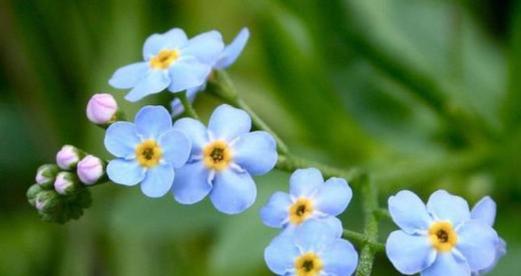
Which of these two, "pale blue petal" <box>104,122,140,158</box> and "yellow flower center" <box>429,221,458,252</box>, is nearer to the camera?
"yellow flower center" <box>429,221,458,252</box>

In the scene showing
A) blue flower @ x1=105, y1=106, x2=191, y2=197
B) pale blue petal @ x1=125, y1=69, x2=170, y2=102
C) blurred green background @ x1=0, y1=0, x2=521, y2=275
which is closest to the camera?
blue flower @ x1=105, y1=106, x2=191, y2=197

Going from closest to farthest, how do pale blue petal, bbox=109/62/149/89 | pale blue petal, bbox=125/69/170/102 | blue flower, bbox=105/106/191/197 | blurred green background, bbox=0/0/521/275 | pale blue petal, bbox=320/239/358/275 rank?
pale blue petal, bbox=320/239/358/275 < blue flower, bbox=105/106/191/197 < pale blue petal, bbox=125/69/170/102 < pale blue petal, bbox=109/62/149/89 < blurred green background, bbox=0/0/521/275

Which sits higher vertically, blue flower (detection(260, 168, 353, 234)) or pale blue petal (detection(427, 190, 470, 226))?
pale blue petal (detection(427, 190, 470, 226))

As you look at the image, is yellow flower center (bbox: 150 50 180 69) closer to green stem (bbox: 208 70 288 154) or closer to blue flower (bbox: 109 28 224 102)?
blue flower (bbox: 109 28 224 102)

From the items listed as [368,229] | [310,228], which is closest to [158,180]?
[310,228]

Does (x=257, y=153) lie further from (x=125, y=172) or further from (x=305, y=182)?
(x=125, y=172)

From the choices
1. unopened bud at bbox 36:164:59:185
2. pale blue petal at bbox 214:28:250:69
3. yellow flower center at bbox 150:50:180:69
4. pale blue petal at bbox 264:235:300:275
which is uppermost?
pale blue petal at bbox 214:28:250:69

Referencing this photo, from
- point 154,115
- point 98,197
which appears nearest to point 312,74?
point 98,197

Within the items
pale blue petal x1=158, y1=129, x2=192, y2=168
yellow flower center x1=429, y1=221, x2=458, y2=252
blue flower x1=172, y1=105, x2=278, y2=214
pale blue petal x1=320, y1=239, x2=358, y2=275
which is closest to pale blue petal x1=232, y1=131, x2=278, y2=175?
blue flower x1=172, y1=105, x2=278, y2=214
